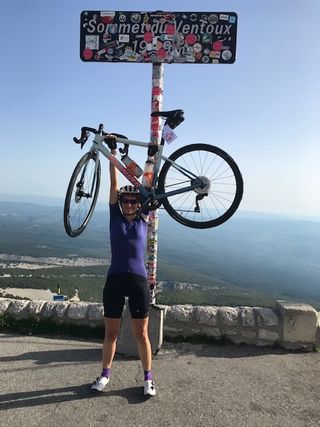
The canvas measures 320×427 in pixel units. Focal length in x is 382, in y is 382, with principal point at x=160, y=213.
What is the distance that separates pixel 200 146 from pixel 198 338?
117 inches

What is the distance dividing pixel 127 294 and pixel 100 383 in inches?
40.6

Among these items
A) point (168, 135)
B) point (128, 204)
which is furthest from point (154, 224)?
point (128, 204)

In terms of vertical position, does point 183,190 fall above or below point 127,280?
above

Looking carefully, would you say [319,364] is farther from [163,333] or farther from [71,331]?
[71,331]

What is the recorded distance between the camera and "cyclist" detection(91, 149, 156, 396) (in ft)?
13.6

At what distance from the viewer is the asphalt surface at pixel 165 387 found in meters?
3.71

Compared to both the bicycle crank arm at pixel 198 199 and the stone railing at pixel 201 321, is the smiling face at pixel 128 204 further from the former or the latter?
the stone railing at pixel 201 321

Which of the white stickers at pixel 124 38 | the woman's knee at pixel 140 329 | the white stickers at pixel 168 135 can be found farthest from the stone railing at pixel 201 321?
the white stickers at pixel 124 38

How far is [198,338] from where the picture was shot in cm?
596

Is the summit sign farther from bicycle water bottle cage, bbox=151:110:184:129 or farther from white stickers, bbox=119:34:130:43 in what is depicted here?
bicycle water bottle cage, bbox=151:110:184:129

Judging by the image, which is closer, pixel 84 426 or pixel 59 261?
pixel 84 426

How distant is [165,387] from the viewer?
14.3ft

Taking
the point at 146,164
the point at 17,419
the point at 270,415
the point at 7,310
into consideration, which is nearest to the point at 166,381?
the point at 270,415

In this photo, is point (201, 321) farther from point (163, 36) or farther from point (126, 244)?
point (163, 36)
